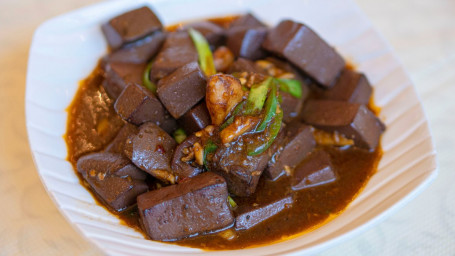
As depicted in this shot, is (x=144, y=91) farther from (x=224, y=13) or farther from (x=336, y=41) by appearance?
(x=336, y=41)

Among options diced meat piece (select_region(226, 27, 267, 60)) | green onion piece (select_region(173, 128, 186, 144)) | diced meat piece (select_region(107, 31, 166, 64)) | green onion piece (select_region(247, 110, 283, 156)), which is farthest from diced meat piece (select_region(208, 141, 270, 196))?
diced meat piece (select_region(107, 31, 166, 64))

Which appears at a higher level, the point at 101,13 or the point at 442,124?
the point at 101,13

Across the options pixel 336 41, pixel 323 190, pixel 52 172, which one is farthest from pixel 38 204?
pixel 336 41

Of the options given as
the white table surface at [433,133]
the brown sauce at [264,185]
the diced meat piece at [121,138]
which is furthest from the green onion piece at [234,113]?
the white table surface at [433,133]

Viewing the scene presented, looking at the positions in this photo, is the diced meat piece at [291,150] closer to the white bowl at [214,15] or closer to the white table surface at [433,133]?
the white bowl at [214,15]

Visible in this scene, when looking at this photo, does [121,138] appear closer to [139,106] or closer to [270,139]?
[139,106]

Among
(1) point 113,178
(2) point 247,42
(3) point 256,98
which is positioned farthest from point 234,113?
(2) point 247,42

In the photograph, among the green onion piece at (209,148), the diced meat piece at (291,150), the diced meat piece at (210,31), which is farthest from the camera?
the diced meat piece at (210,31)
